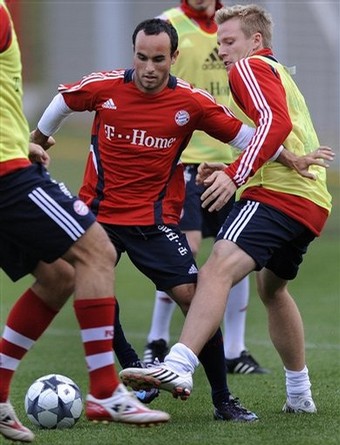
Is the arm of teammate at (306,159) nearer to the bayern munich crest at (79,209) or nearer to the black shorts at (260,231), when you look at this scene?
the black shorts at (260,231)

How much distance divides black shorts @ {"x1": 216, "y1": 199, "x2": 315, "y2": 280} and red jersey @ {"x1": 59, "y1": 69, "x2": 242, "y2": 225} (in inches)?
16.8

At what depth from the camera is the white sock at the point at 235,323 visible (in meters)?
8.46

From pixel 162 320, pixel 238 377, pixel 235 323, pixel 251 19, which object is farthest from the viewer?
pixel 162 320

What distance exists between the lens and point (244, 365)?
8.32 metres

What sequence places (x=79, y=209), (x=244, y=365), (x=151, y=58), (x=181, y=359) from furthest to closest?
(x=244, y=365) → (x=151, y=58) → (x=181, y=359) → (x=79, y=209)

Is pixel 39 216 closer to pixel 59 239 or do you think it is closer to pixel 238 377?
pixel 59 239

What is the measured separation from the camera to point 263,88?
19.7 ft

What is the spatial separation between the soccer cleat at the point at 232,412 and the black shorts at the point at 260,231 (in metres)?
0.76

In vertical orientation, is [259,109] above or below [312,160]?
above

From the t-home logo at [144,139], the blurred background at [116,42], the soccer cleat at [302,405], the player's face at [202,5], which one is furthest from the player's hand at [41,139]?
the blurred background at [116,42]

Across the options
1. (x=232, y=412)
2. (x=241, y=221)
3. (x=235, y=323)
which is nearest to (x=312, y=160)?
(x=241, y=221)

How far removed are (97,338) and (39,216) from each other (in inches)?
23.9

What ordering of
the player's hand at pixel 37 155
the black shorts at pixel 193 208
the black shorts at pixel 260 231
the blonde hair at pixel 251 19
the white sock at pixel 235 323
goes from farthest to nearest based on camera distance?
the black shorts at pixel 193 208 → the white sock at pixel 235 323 → the blonde hair at pixel 251 19 → the black shorts at pixel 260 231 → the player's hand at pixel 37 155

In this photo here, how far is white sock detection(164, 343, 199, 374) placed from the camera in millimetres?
5594
